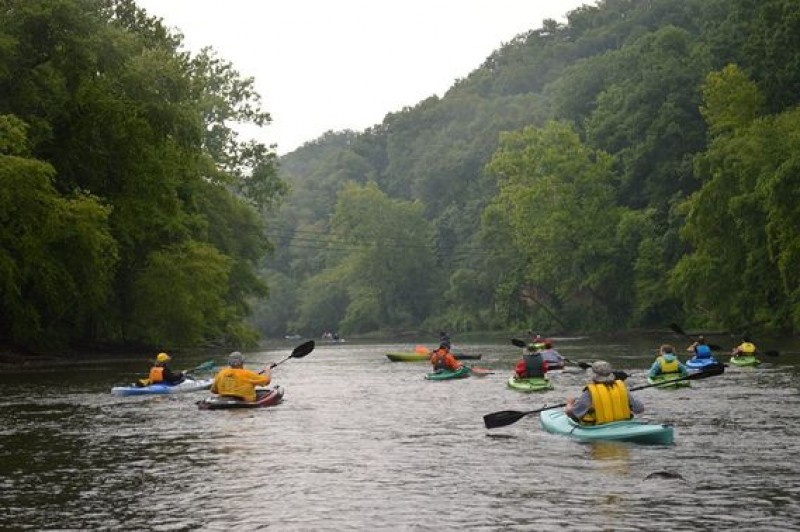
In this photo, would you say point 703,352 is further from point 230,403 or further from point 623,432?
point 623,432

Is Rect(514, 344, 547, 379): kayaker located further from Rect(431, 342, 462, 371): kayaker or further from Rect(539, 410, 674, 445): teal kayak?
Rect(539, 410, 674, 445): teal kayak

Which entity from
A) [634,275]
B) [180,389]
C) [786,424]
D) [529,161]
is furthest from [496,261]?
[786,424]

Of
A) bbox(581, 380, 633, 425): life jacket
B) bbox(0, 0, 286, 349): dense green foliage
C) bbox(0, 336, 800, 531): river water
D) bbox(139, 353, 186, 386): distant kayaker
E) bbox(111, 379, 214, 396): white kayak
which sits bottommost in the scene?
bbox(0, 336, 800, 531): river water

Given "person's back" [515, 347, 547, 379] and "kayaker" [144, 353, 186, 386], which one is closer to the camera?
"person's back" [515, 347, 547, 379]

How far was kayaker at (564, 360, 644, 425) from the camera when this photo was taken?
68.9 feet

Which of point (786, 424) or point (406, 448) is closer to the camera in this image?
point (406, 448)

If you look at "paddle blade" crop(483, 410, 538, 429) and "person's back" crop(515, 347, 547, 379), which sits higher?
"person's back" crop(515, 347, 547, 379)

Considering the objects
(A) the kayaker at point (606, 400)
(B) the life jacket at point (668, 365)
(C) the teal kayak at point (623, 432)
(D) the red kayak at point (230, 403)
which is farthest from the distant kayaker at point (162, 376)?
(A) the kayaker at point (606, 400)

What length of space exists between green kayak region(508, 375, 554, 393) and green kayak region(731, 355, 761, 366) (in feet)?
33.8

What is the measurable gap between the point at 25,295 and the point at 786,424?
32709 millimetres

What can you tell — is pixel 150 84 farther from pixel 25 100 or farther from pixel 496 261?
pixel 496 261

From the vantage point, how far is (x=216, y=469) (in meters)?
19.0

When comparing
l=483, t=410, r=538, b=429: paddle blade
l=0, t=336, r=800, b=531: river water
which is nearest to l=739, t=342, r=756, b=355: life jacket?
l=0, t=336, r=800, b=531: river water

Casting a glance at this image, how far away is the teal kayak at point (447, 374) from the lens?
40344 millimetres
